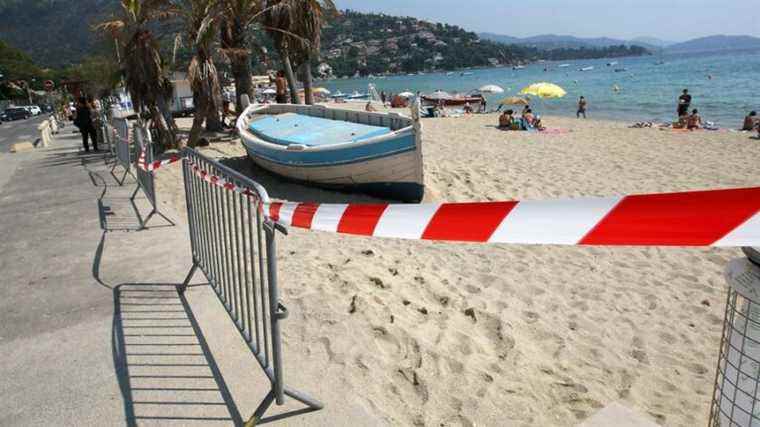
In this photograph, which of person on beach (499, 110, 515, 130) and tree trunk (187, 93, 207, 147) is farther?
person on beach (499, 110, 515, 130)

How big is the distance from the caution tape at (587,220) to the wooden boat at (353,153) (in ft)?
20.5

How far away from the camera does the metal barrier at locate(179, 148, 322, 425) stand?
2.89m

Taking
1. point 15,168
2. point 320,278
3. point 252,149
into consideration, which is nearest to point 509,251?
point 320,278

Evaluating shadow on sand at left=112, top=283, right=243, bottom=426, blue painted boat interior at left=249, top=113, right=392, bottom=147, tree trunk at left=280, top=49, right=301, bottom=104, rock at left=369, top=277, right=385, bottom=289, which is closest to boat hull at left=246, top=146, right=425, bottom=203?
blue painted boat interior at left=249, top=113, right=392, bottom=147

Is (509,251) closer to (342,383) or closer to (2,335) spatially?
(342,383)

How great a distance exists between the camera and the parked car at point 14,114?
50.1m

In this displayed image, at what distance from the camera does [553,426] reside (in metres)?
3.10

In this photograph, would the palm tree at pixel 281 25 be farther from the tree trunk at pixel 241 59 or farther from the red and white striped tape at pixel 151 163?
the red and white striped tape at pixel 151 163

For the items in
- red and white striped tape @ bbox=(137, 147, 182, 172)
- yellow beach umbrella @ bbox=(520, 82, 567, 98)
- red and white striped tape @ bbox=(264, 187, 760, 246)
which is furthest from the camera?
yellow beach umbrella @ bbox=(520, 82, 567, 98)

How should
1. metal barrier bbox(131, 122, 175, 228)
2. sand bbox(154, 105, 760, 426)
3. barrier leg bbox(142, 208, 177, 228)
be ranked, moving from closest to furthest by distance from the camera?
sand bbox(154, 105, 760, 426) → barrier leg bbox(142, 208, 177, 228) → metal barrier bbox(131, 122, 175, 228)

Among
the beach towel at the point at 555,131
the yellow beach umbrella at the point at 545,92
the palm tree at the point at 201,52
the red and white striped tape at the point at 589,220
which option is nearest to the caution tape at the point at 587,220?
the red and white striped tape at the point at 589,220

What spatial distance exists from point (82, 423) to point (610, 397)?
3.39 m

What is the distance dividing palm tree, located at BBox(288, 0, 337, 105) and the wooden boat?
25.5ft

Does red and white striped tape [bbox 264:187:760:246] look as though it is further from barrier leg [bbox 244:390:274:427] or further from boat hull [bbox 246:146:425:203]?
boat hull [bbox 246:146:425:203]
